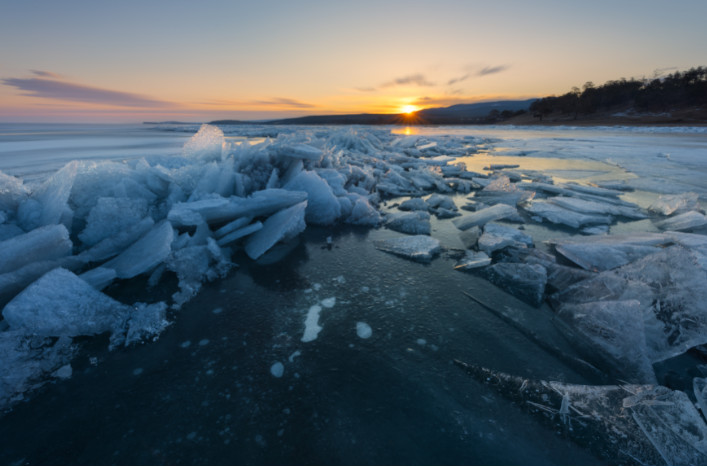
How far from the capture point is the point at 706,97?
3562 centimetres

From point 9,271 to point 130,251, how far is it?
611 mm

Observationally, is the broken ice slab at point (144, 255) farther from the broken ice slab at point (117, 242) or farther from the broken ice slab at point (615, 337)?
the broken ice slab at point (615, 337)

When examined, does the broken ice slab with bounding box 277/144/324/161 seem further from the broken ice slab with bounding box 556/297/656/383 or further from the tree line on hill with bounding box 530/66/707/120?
the tree line on hill with bounding box 530/66/707/120

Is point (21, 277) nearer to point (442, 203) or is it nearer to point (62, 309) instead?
point (62, 309)

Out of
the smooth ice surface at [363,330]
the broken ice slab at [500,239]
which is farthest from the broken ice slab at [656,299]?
the smooth ice surface at [363,330]

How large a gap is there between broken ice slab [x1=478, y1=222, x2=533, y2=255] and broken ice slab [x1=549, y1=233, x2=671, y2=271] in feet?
0.93

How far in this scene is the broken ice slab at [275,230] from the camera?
2.62m

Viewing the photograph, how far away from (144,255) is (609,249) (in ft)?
12.0

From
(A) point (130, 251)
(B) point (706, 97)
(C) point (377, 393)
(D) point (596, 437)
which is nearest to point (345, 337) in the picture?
(C) point (377, 393)

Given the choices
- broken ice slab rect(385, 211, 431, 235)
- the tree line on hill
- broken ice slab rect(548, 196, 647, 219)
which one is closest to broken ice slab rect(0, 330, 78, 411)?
broken ice slab rect(385, 211, 431, 235)

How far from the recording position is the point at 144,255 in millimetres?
2117

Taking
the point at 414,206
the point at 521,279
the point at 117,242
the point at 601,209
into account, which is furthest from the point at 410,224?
the point at 117,242

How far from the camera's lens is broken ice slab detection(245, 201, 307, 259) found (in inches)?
103

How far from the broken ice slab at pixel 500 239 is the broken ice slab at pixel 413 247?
420 mm
